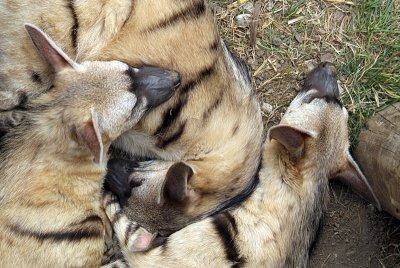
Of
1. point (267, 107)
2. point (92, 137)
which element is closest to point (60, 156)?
point (92, 137)

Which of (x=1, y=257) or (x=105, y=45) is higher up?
Answer: (x=105, y=45)

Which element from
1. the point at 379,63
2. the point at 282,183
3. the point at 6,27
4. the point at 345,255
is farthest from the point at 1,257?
the point at 379,63

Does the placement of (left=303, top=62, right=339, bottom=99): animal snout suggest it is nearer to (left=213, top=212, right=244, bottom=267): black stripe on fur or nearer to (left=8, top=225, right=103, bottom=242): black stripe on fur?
(left=213, top=212, right=244, bottom=267): black stripe on fur

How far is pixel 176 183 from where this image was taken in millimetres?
3191

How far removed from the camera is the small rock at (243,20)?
4113mm

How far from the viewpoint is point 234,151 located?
137 inches

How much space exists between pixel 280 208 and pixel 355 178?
1.50 ft

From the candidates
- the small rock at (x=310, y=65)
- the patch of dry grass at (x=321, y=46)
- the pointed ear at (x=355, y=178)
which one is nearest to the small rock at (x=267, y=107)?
the patch of dry grass at (x=321, y=46)

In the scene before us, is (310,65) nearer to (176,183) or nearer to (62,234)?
(176,183)

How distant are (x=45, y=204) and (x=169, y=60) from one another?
91 cm

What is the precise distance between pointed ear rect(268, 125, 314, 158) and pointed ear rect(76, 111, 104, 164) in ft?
2.68

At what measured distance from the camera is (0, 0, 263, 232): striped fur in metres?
3.25

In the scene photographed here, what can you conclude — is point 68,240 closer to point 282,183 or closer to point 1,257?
point 1,257

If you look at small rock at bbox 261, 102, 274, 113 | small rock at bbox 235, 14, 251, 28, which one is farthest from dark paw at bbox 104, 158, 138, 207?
small rock at bbox 235, 14, 251, 28
